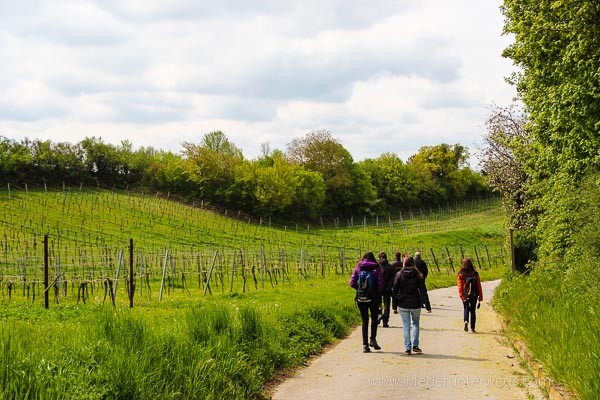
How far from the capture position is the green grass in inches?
263

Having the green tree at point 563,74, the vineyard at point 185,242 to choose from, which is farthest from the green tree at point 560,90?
the vineyard at point 185,242

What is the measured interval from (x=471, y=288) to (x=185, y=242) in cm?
4200

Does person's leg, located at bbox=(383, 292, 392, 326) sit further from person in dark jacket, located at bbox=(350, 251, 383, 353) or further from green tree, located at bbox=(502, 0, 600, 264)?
green tree, located at bbox=(502, 0, 600, 264)

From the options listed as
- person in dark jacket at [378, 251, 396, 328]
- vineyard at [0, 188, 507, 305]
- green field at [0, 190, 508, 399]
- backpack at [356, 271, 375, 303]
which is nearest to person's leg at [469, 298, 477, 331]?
person in dark jacket at [378, 251, 396, 328]

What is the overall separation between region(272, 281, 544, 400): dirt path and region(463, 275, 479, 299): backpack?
970 millimetres

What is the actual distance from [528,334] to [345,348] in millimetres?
3438

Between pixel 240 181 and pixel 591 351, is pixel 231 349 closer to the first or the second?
pixel 591 351

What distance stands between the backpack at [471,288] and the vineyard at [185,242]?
16.0m

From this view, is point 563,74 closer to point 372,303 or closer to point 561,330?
point 561,330

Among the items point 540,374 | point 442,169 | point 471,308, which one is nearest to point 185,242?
point 471,308

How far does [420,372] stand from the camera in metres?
9.05

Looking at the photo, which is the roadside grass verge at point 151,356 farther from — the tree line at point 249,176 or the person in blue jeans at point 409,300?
the tree line at point 249,176

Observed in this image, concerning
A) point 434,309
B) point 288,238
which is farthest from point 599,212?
point 288,238

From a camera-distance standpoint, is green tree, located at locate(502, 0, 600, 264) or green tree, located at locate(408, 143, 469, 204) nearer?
green tree, located at locate(502, 0, 600, 264)
